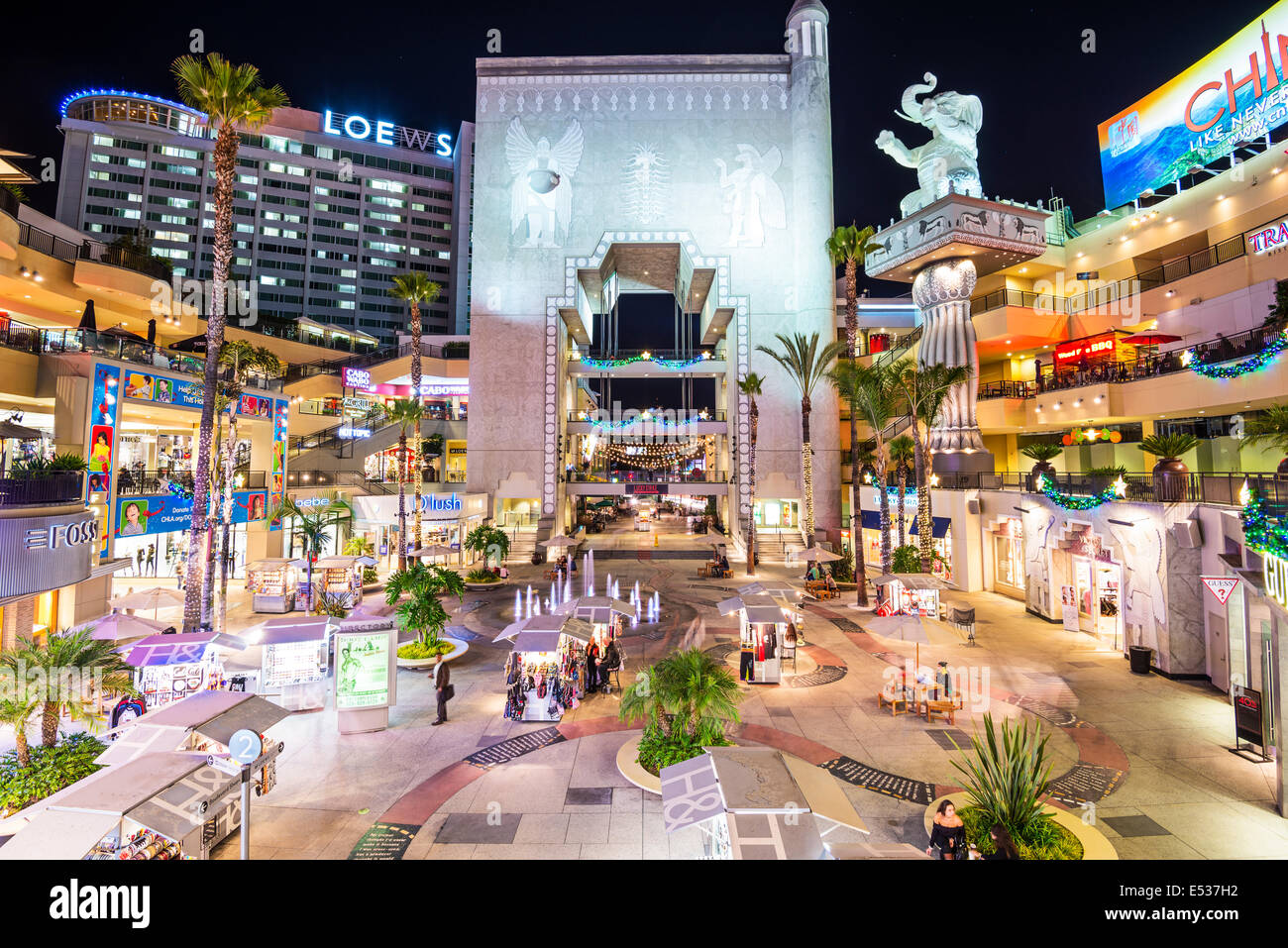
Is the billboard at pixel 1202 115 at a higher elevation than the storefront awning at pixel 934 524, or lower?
higher

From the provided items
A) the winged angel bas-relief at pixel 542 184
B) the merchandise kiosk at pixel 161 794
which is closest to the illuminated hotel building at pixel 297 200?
the winged angel bas-relief at pixel 542 184

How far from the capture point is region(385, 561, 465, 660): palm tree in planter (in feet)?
53.0

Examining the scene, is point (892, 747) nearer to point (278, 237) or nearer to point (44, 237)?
point (44, 237)

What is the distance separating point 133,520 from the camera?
22.2 meters

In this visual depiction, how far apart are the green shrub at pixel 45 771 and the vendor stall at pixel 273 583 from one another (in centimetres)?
1384

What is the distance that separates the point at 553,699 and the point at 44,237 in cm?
2931

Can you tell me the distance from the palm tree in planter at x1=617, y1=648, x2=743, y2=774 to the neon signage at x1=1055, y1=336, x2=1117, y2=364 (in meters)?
25.9

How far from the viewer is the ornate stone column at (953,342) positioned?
30031 millimetres

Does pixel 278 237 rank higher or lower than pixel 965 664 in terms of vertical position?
higher

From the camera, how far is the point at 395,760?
10766 millimetres

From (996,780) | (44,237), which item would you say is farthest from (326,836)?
(44,237)

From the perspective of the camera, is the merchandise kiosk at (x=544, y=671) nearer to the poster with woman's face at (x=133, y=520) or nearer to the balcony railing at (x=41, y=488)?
the balcony railing at (x=41, y=488)
